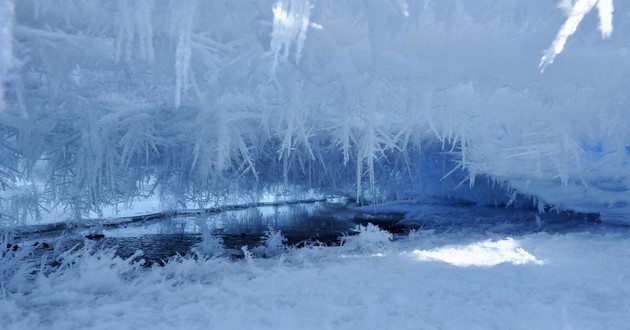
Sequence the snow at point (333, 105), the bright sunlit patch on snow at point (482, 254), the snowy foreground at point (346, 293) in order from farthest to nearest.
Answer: the bright sunlit patch on snow at point (482, 254) → the snowy foreground at point (346, 293) → the snow at point (333, 105)

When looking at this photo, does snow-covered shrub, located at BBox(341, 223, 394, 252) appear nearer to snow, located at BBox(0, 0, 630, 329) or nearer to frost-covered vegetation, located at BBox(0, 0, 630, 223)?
snow, located at BBox(0, 0, 630, 329)

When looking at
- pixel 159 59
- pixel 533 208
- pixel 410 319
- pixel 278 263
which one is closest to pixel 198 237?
pixel 278 263

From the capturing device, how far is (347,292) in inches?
113

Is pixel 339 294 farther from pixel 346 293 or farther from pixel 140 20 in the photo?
pixel 140 20

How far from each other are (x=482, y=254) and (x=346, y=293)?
1.96 metres

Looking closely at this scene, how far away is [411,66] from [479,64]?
20.1 inches

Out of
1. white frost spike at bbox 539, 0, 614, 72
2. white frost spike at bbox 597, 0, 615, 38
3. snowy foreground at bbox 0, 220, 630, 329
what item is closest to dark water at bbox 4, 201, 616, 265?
snowy foreground at bbox 0, 220, 630, 329

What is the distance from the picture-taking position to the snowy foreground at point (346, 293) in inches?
92.1

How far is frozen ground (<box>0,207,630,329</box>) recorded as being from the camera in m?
2.34

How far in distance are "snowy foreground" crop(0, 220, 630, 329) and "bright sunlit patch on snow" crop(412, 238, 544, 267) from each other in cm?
1

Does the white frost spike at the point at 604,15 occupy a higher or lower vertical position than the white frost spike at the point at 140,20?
lower

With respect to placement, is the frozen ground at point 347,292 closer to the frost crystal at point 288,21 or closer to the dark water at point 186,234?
the frost crystal at point 288,21

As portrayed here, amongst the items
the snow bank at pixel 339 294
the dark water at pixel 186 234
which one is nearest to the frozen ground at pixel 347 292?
the snow bank at pixel 339 294

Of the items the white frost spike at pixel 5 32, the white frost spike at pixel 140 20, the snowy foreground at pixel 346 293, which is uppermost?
the white frost spike at pixel 140 20
